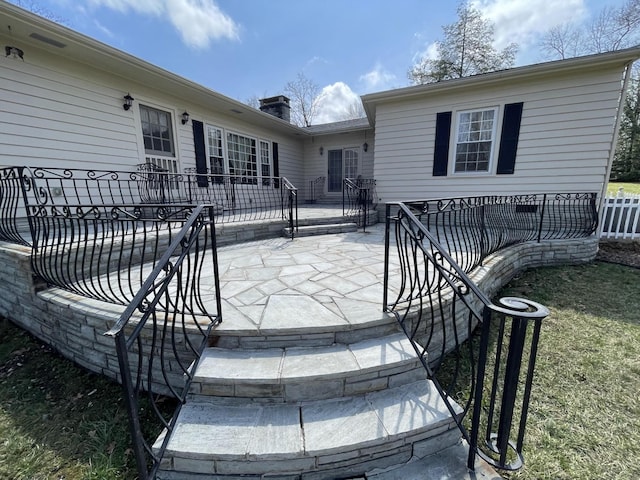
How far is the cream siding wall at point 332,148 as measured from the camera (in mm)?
10016

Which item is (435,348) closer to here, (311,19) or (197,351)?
(197,351)

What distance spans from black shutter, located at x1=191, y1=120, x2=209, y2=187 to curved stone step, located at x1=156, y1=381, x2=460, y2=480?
609 cm

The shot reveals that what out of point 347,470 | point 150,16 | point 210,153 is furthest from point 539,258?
point 150,16

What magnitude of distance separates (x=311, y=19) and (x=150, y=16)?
584 centimetres

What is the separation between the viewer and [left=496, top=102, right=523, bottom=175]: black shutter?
19.4 feet

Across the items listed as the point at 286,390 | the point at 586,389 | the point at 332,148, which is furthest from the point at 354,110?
the point at 286,390

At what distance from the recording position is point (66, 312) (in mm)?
2275

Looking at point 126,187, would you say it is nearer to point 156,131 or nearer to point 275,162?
point 156,131

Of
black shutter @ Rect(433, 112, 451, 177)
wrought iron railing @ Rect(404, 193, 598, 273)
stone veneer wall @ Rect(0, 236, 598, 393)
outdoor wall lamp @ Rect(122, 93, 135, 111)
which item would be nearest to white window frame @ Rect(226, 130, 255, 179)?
outdoor wall lamp @ Rect(122, 93, 135, 111)

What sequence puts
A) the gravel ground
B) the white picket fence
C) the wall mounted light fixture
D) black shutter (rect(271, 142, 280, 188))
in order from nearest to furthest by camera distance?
1. the wall mounted light fixture
2. the gravel ground
3. the white picket fence
4. black shutter (rect(271, 142, 280, 188))

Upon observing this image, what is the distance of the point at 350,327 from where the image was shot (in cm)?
196

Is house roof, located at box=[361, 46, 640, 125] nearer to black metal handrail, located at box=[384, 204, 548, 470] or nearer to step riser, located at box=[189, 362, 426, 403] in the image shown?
black metal handrail, located at box=[384, 204, 548, 470]

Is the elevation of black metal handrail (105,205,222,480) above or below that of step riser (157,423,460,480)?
above

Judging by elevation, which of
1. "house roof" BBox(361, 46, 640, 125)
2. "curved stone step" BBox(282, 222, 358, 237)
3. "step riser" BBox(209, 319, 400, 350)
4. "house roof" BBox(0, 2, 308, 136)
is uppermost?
"house roof" BBox(361, 46, 640, 125)
